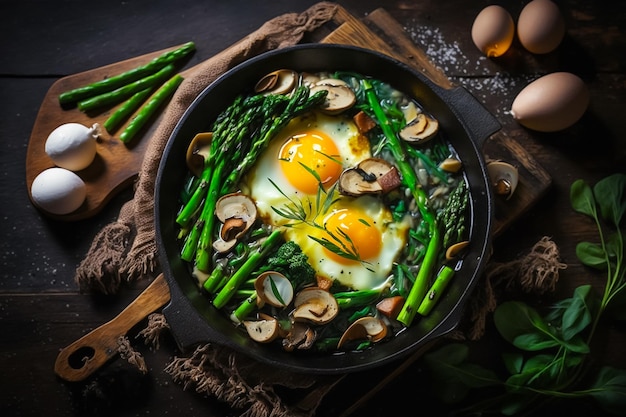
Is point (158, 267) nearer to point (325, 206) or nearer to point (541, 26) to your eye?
point (325, 206)

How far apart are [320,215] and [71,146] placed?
142cm

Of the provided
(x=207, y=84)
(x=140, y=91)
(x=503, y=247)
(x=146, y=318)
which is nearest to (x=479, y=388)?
(x=503, y=247)

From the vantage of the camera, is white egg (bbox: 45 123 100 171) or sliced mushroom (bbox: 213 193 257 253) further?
white egg (bbox: 45 123 100 171)

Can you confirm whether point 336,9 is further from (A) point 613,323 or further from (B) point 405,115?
(A) point 613,323

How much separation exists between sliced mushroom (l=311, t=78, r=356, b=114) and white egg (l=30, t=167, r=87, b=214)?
4.59ft

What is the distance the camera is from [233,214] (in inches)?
139

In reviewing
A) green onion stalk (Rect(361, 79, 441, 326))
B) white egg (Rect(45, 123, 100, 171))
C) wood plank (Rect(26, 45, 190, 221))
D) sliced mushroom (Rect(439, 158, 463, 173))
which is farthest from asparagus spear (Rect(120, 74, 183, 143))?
sliced mushroom (Rect(439, 158, 463, 173))

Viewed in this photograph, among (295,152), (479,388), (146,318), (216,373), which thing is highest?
(295,152)

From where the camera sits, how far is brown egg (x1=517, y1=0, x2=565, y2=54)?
384cm

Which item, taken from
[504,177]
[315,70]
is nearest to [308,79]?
[315,70]

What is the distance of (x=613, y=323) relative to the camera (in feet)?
12.6

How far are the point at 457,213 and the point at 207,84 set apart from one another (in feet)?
5.13

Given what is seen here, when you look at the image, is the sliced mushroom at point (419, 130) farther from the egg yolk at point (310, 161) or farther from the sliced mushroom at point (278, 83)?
the sliced mushroom at point (278, 83)

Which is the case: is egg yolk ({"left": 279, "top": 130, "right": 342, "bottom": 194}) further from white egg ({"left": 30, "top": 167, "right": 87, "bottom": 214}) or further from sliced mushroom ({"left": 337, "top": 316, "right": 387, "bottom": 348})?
white egg ({"left": 30, "top": 167, "right": 87, "bottom": 214})
